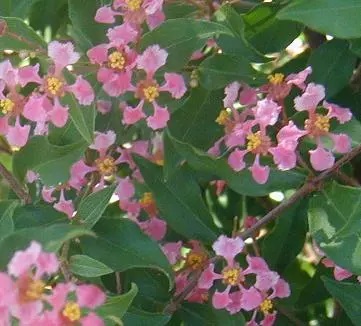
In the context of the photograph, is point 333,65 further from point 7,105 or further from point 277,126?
point 7,105

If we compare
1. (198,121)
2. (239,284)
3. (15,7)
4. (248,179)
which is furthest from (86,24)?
(239,284)

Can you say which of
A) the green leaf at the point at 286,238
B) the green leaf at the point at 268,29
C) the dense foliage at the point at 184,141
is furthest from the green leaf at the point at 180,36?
the green leaf at the point at 286,238

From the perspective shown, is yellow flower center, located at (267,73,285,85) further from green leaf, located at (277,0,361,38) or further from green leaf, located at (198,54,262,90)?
green leaf, located at (277,0,361,38)

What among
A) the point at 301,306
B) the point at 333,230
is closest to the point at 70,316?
the point at 333,230

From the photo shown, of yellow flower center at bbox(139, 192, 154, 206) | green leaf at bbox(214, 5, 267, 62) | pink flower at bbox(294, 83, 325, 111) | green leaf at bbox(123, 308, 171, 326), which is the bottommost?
→ yellow flower center at bbox(139, 192, 154, 206)

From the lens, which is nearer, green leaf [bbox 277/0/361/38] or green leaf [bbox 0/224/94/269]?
green leaf [bbox 0/224/94/269]

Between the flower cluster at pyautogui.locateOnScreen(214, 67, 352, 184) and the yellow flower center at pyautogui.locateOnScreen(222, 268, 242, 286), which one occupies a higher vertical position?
the flower cluster at pyautogui.locateOnScreen(214, 67, 352, 184)

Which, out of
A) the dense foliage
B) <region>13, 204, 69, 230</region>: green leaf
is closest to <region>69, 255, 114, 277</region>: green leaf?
the dense foliage
